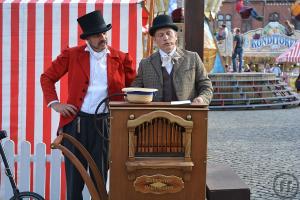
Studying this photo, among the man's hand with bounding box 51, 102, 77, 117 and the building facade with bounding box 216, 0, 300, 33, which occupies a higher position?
the building facade with bounding box 216, 0, 300, 33

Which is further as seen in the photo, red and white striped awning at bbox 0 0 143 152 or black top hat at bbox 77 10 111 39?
red and white striped awning at bbox 0 0 143 152

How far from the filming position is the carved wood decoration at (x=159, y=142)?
2.63m

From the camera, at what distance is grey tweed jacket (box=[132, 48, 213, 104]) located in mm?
3227

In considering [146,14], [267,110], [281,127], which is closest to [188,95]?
[146,14]

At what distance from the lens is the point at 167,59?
3.24m

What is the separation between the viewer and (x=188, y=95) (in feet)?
10.7

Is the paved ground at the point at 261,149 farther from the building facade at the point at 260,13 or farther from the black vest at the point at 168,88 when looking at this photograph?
the building facade at the point at 260,13

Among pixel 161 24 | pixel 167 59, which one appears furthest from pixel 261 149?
pixel 161 24

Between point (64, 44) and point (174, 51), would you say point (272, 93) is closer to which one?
point (64, 44)

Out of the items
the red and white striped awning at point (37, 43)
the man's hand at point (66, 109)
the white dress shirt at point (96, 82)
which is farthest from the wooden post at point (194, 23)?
the man's hand at point (66, 109)

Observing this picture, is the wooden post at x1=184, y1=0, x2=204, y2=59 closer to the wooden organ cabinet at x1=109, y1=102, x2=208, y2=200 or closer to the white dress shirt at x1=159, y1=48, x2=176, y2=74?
the white dress shirt at x1=159, y1=48, x2=176, y2=74

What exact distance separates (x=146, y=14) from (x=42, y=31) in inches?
74.3

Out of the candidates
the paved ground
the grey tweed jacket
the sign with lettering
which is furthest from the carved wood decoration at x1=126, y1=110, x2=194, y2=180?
the sign with lettering

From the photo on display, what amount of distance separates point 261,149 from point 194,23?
471cm
